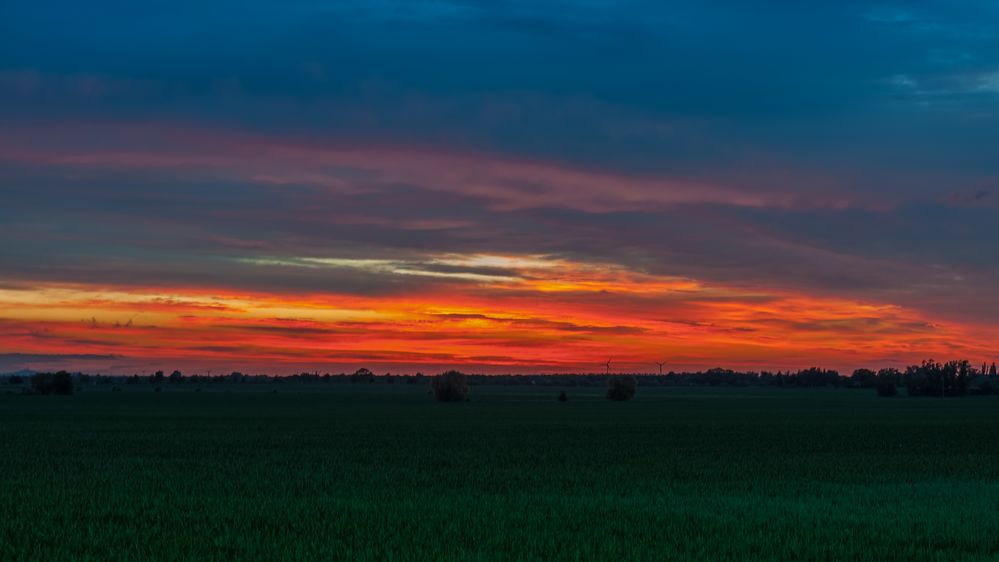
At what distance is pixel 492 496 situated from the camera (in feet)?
77.2

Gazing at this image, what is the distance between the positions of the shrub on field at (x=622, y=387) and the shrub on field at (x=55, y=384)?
65.0 meters

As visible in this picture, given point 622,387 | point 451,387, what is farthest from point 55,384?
point 622,387

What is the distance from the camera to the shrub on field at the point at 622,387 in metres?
111

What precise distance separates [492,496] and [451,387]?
78.6 m

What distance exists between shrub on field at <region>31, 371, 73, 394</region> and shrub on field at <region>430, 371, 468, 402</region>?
5234 centimetres

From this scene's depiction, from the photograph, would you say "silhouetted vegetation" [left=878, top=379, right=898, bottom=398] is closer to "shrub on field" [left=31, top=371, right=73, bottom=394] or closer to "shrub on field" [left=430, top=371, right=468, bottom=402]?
"shrub on field" [left=430, top=371, right=468, bottom=402]

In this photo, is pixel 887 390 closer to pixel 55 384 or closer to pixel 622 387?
pixel 622 387

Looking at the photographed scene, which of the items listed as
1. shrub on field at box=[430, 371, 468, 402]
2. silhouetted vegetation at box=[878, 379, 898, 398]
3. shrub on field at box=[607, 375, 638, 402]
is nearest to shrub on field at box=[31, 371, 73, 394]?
shrub on field at box=[430, 371, 468, 402]

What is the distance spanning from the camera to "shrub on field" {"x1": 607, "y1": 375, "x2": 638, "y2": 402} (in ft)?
363

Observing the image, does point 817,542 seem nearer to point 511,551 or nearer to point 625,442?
point 511,551

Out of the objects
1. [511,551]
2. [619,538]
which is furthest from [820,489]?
[511,551]

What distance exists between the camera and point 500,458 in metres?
33.2

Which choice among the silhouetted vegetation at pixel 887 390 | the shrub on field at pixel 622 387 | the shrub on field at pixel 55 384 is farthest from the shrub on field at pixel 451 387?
the silhouetted vegetation at pixel 887 390

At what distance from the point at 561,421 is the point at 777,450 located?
72.4ft
